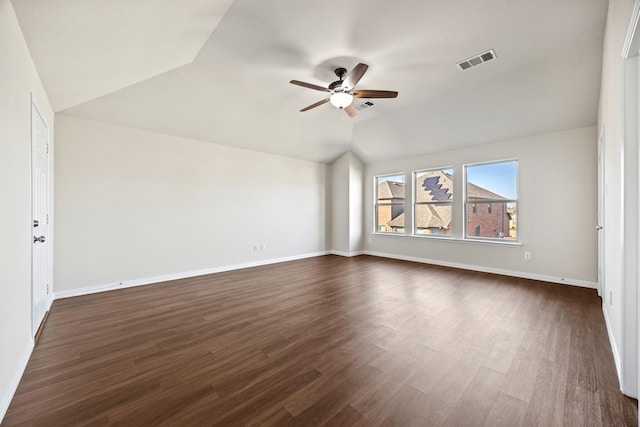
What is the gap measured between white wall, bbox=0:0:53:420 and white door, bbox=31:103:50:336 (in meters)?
0.24

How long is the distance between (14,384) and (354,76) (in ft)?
12.4

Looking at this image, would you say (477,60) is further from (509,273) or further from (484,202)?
(509,273)

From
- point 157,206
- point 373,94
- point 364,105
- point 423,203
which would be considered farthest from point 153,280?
point 423,203

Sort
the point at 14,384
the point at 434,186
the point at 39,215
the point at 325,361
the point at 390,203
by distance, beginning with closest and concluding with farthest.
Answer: the point at 14,384 → the point at 325,361 → the point at 39,215 → the point at 434,186 → the point at 390,203

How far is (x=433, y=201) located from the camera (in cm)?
589

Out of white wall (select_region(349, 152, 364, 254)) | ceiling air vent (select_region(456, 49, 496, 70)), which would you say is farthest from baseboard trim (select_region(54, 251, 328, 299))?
ceiling air vent (select_region(456, 49, 496, 70))

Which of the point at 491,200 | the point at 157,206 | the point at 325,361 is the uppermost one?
the point at 491,200

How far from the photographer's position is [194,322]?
9.27 ft

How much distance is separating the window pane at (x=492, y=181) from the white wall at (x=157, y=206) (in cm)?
396

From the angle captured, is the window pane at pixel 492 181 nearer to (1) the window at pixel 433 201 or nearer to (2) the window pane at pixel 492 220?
(2) the window pane at pixel 492 220

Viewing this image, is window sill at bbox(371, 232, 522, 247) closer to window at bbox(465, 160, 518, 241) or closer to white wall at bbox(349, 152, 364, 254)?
window at bbox(465, 160, 518, 241)

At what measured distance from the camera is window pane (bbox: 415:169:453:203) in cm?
567

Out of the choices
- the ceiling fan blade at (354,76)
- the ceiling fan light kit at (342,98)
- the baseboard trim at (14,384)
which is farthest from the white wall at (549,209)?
the baseboard trim at (14,384)

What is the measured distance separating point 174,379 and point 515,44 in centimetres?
459
